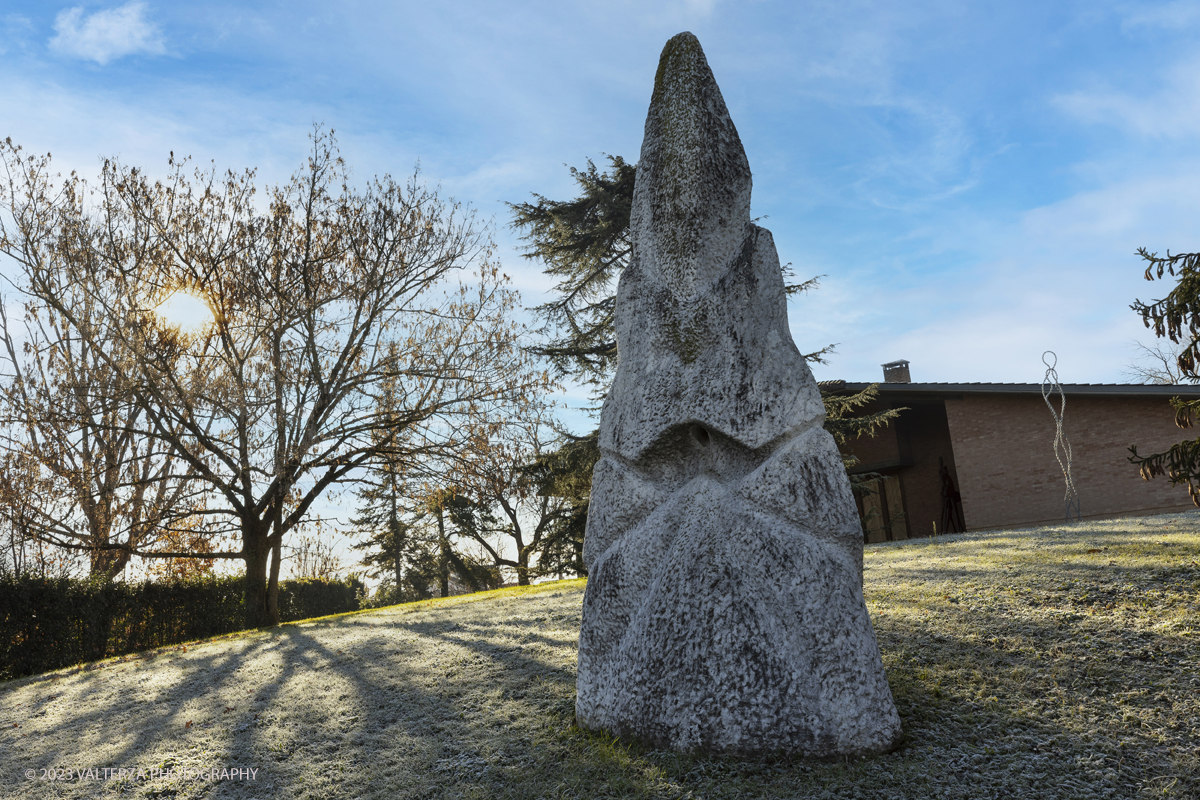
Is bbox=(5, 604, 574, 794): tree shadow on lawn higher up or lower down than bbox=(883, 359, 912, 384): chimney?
lower down

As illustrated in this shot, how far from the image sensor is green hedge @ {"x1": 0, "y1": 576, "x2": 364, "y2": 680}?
40.2 ft

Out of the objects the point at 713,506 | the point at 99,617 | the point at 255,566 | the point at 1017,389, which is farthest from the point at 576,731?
the point at 1017,389

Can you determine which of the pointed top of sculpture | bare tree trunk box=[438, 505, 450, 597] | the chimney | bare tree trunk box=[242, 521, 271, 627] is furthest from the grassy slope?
bare tree trunk box=[438, 505, 450, 597]

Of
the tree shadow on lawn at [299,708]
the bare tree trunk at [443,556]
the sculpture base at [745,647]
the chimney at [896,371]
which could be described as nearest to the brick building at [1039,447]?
the chimney at [896,371]

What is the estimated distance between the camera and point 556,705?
539 centimetres

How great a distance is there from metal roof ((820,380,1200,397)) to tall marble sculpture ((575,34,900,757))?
14.6 m

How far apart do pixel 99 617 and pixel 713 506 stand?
13.8 m

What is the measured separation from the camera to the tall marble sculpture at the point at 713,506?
13.2 ft

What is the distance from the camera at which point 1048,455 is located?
1881 cm

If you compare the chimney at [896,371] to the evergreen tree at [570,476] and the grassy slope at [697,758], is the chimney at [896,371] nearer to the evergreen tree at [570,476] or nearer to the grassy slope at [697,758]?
the evergreen tree at [570,476]

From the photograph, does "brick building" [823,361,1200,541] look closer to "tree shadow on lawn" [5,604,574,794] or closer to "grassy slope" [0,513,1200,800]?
"grassy slope" [0,513,1200,800]

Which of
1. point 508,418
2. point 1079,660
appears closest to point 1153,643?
point 1079,660

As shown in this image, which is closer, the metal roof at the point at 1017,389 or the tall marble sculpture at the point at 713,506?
the tall marble sculpture at the point at 713,506

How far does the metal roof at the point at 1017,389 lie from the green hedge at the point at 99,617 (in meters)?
15.3
